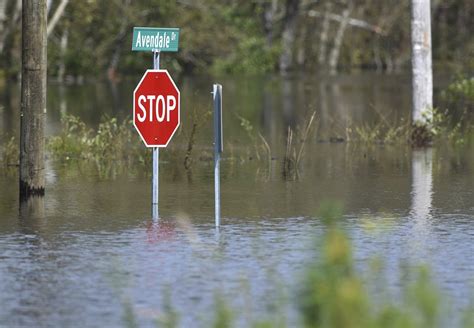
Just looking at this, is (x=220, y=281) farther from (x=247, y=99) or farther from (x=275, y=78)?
(x=275, y=78)

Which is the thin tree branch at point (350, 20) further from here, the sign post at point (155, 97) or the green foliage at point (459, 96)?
the sign post at point (155, 97)

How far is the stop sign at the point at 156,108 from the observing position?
1532cm

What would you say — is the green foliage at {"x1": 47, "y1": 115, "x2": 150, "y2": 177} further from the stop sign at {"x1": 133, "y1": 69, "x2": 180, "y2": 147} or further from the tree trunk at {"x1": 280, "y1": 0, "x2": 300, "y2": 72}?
the tree trunk at {"x1": 280, "y1": 0, "x2": 300, "y2": 72}

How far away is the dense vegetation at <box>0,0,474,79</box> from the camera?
6266 centimetres

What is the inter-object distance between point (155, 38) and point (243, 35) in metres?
60.9

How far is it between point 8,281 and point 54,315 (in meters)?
1.33

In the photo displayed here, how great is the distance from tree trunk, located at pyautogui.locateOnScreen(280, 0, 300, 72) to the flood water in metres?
52.7

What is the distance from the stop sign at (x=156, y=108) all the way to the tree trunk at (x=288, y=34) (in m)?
62.1

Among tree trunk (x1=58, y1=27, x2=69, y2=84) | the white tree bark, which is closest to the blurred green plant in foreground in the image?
the white tree bark

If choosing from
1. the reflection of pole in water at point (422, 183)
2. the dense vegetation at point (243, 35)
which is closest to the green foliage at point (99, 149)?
the reflection of pole in water at point (422, 183)

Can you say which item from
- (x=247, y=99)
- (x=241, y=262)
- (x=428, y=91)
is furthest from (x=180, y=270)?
(x=247, y=99)

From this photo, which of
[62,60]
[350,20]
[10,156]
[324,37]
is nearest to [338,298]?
[10,156]

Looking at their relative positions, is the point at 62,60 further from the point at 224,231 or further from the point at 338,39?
the point at 224,231

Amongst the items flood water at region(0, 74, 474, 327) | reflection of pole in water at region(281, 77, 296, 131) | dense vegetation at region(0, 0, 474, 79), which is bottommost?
Answer: flood water at region(0, 74, 474, 327)
